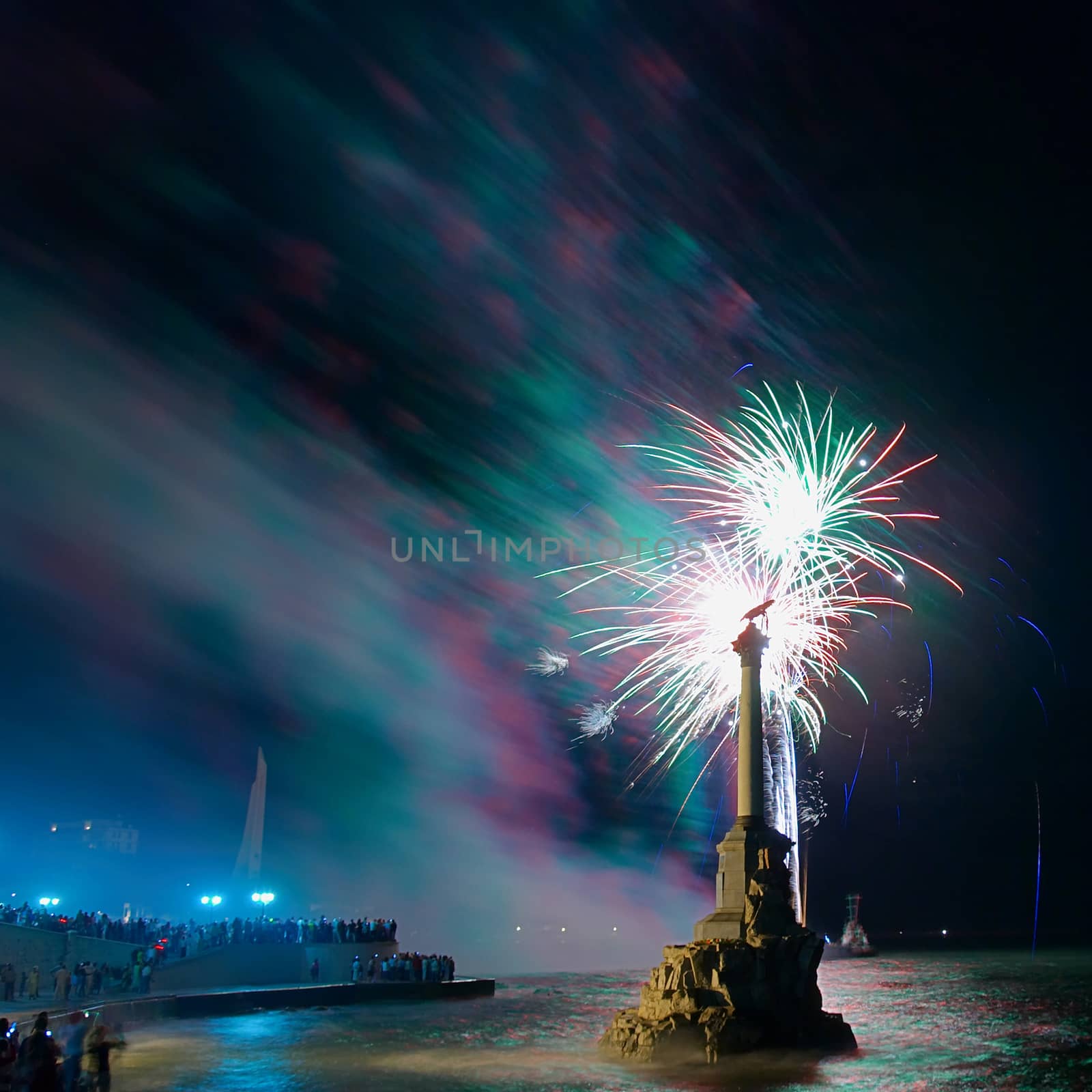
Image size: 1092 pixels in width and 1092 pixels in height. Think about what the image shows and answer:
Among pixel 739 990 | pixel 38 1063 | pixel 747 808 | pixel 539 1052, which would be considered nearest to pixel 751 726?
pixel 747 808

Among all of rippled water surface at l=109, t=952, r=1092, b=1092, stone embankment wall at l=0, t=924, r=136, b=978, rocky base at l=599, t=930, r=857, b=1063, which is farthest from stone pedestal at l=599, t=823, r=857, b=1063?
stone embankment wall at l=0, t=924, r=136, b=978

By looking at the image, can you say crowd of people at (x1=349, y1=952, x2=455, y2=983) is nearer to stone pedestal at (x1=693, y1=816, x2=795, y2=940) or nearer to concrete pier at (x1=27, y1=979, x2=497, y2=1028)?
concrete pier at (x1=27, y1=979, x2=497, y2=1028)

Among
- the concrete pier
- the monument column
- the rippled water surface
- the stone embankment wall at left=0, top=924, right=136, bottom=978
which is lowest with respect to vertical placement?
the rippled water surface

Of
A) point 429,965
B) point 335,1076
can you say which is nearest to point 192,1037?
point 335,1076

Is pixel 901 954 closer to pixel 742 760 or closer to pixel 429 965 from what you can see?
pixel 429 965

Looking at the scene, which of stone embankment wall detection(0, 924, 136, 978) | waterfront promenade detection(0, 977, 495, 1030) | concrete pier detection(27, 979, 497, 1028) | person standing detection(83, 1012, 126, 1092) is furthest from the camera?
stone embankment wall detection(0, 924, 136, 978)
